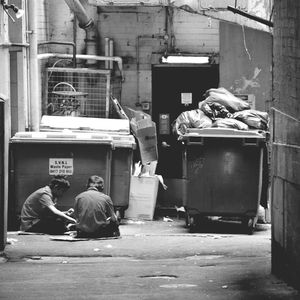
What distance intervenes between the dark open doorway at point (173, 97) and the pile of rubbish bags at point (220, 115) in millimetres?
1830

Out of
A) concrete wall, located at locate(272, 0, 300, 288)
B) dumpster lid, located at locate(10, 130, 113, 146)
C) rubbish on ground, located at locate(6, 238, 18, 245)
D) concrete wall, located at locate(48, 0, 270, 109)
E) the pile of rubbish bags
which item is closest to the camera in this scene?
concrete wall, located at locate(272, 0, 300, 288)

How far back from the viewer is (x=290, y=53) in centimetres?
721

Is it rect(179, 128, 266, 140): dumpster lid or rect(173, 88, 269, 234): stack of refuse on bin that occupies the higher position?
rect(179, 128, 266, 140): dumpster lid

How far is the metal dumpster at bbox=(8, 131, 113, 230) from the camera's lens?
12.9 metres

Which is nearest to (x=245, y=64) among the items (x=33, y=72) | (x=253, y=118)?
(x=253, y=118)

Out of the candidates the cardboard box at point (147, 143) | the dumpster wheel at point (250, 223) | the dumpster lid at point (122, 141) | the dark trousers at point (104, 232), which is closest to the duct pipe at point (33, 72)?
the dumpster lid at point (122, 141)

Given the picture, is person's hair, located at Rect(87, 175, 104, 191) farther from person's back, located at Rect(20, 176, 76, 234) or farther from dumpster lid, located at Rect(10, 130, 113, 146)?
dumpster lid, located at Rect(10, 130, 113, 146)

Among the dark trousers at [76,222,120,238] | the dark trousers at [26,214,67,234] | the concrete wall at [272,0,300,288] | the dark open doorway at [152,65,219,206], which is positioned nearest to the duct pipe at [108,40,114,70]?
the dark open doorway at [152,65,219,206]

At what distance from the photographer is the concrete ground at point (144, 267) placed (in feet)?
23.3

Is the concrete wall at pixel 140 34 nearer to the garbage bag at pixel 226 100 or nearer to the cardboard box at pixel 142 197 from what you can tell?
the garbage bag at pixel 226 100

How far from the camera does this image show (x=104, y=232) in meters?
11.6

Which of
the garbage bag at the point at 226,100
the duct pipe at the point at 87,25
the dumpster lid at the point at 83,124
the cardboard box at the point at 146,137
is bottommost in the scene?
the cardboard box at the point at 146,137

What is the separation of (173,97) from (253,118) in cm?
348

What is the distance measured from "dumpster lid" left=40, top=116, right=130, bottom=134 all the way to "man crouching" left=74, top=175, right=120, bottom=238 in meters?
2.67
